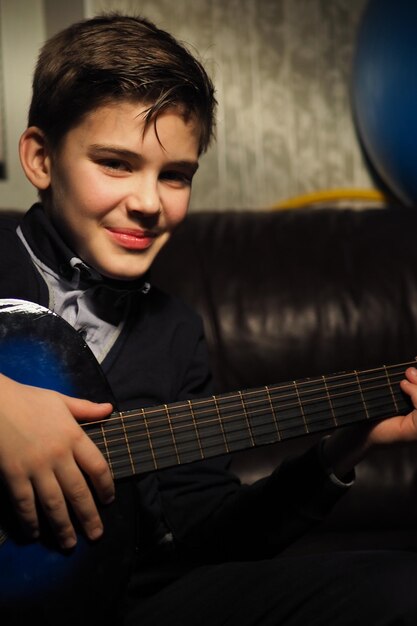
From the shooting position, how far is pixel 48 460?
36.5 inches

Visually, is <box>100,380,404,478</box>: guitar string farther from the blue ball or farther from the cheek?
the blue ball

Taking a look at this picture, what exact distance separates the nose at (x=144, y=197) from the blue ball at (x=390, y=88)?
107cm

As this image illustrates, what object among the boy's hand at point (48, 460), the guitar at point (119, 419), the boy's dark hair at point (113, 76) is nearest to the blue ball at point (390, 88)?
the boy's dark hair at point (113, 76)

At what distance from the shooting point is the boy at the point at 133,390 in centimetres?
94

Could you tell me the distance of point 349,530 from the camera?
1629 mm

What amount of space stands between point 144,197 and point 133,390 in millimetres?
275

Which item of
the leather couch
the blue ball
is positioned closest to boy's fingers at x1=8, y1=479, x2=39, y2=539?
the leather couch

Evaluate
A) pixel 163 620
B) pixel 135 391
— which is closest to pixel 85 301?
pixel 135 391

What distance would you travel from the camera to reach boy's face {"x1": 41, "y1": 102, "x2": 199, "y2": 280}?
113 centimetres

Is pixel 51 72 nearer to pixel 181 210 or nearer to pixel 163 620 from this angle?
pixel 181 210

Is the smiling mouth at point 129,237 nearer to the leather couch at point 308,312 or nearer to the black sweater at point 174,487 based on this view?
the black sweater at point 174,487

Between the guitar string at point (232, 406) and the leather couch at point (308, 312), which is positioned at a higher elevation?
the guitar string at point (232, 406)

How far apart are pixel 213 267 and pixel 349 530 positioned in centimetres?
57

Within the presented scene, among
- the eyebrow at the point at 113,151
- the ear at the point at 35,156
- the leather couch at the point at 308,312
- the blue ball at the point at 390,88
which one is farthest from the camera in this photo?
the blue ball at the point at 390,88
